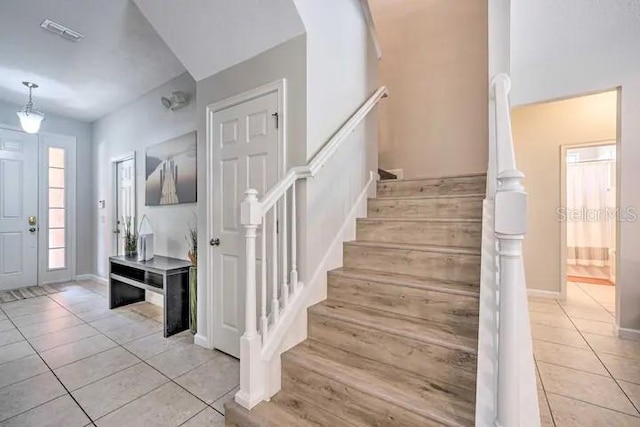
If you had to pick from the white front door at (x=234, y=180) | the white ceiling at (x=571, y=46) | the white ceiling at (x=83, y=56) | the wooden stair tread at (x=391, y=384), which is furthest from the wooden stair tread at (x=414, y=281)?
the white ceiling at (x=83, y=56)

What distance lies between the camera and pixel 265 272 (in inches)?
65.0

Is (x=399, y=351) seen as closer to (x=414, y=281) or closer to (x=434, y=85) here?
(x=414, y=281)

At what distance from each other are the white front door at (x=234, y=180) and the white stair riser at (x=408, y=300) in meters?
0.80

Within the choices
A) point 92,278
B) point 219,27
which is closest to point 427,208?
point 219,27


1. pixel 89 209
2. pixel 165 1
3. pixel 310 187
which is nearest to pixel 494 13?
pixel 310 187

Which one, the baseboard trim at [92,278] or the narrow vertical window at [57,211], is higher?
the narrow vertical window at [57,211]

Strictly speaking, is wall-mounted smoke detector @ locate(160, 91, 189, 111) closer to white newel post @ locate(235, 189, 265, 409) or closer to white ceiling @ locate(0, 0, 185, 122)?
white ceiling @ locate(0, 0, 185, 122)

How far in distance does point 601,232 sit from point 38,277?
970 centimetres

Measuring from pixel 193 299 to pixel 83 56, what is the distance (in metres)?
2.79

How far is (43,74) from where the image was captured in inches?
136

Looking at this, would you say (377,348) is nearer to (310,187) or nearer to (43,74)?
(310,187)

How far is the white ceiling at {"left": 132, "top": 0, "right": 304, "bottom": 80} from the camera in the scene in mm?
1903

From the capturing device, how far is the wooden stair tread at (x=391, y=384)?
4.03 feet

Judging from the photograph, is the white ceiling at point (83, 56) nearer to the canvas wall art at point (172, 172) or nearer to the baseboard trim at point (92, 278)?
the canvas wall art at point (172, 172)
